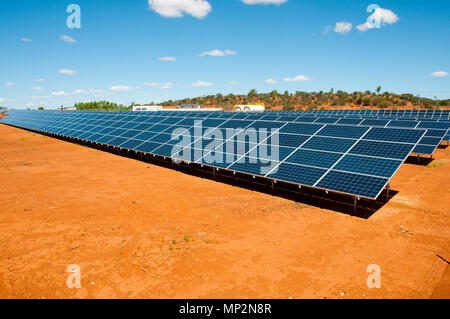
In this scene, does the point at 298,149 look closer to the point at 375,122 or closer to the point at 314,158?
the point at 314,158

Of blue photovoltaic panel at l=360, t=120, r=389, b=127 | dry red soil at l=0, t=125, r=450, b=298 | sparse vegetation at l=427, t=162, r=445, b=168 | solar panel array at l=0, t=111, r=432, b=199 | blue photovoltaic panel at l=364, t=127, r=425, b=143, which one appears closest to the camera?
dry red soil at l=0, t=125, r=450, b=298

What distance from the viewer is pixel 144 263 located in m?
8.16

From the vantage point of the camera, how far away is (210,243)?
9359 mm

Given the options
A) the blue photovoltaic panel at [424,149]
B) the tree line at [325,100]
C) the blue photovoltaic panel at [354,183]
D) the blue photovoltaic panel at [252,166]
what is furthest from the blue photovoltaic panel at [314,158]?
the tree line at [325,100]

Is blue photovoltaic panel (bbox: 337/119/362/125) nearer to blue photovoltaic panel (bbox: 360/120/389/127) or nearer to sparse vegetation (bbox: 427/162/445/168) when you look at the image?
blue photovoltaic panel (bbox: 360/120/389/127)

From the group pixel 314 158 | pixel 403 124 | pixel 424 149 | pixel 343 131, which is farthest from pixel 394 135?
pixel 403 124

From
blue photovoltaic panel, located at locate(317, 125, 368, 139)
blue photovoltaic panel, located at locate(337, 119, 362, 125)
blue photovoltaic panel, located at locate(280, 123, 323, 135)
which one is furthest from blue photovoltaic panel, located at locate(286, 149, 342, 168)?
blue photovoltaic panel, located at locate(337, 119, 362, 125)

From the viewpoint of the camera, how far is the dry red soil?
23.4 feet

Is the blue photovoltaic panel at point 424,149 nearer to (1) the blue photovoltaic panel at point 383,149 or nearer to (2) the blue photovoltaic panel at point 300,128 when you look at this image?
(2) the blue photovoltaic panel at point 300,128

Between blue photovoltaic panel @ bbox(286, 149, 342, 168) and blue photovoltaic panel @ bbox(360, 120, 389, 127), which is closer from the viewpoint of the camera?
blue photovoltaic panel @ bbox(286, 149, 342, 168)
